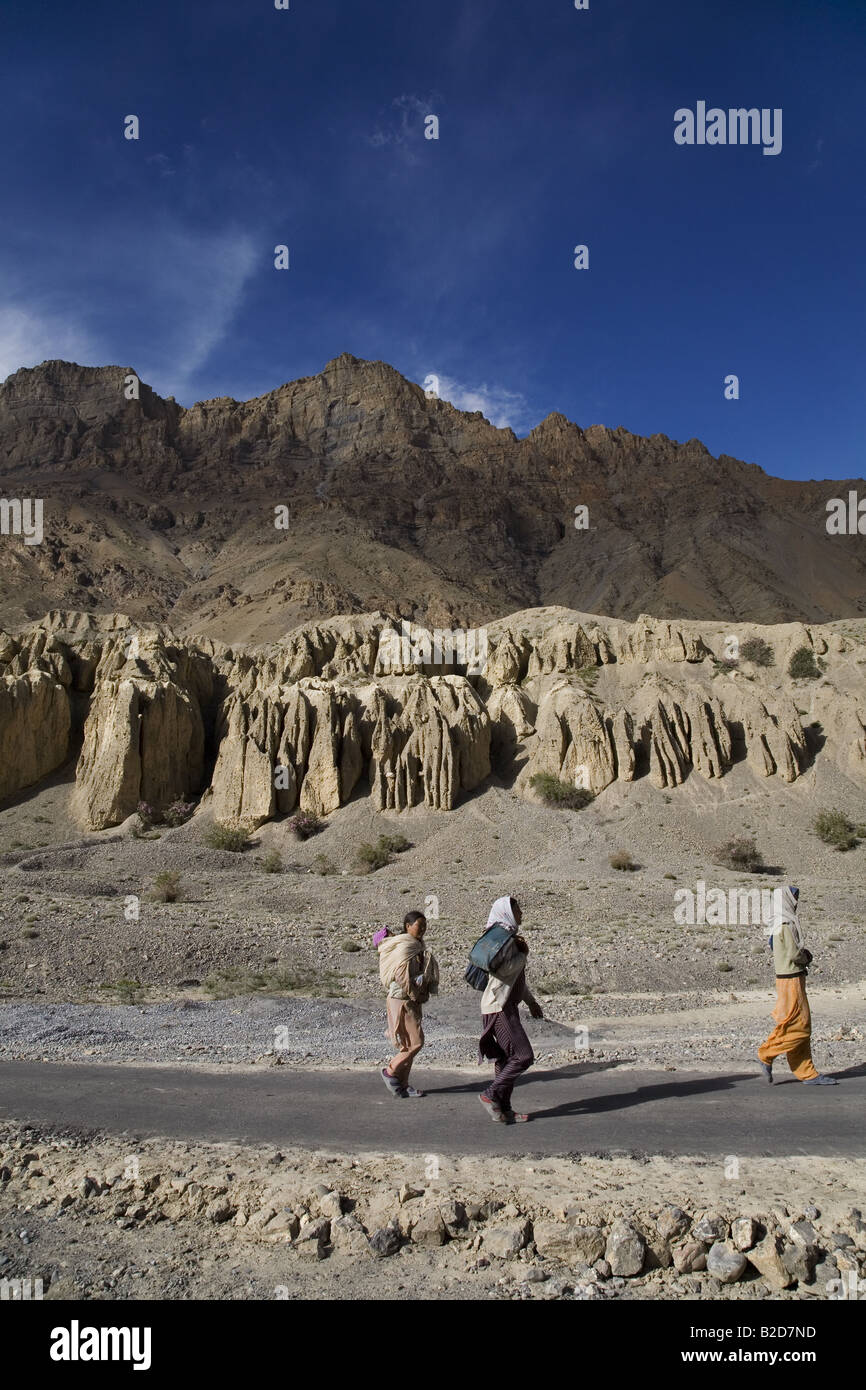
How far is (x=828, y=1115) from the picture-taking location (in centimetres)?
745

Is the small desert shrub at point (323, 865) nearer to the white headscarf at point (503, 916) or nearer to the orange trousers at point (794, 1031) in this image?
the orange trousers at point (794, 1031)

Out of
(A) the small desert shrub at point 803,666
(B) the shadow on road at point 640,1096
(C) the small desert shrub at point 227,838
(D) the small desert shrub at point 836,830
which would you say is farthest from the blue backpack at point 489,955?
(A) the small desert shrub at point 803,666

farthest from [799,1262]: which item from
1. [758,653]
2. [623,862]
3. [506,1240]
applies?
[758,653]

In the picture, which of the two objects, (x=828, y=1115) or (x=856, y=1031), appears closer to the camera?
(x=828, y=1115)

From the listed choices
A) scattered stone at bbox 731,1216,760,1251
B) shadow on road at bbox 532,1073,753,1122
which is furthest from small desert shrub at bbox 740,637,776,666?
scattered stone at bbox 731,1216,760,1251

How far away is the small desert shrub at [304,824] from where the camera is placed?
39969mm

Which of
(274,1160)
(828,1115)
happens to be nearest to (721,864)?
(828,1115)

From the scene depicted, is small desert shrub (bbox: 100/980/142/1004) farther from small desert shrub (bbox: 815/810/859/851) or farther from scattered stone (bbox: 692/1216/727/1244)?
small desert shrub (bbox: 815/810/859/851)

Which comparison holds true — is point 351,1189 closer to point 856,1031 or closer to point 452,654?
point 856,1031

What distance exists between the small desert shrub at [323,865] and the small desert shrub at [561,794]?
11.8 metres

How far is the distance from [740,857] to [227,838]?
81.2ft

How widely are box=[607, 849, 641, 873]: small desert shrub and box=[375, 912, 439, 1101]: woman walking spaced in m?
26.0

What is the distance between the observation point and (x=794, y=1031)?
28.0 feet
